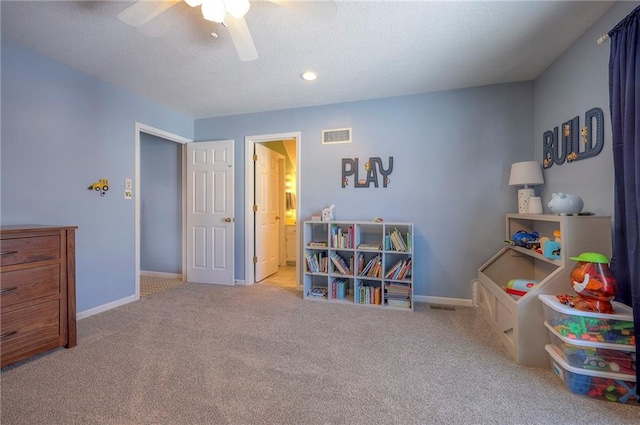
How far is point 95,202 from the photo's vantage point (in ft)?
8.71

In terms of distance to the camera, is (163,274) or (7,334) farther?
(163,274)

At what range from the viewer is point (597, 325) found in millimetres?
1489

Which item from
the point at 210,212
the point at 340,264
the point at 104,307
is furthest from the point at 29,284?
the point at 340,264

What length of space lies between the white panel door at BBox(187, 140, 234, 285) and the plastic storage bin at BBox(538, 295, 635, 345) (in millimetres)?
3331

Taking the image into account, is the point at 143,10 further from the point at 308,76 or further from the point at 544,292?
the point at 544,292

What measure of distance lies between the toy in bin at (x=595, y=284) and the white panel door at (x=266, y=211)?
10.7ft

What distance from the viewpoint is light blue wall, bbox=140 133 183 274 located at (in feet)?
13.1

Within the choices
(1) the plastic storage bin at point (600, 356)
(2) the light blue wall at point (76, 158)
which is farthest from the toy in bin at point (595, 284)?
(2) the light blue wall at point (76, 158)

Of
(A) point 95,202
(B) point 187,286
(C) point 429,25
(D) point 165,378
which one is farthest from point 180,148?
(C) point 429,25

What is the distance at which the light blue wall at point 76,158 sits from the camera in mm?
2092

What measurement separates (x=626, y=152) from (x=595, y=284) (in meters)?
0.74

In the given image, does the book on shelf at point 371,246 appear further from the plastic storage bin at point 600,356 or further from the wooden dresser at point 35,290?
the wooden dresser at point 35,290

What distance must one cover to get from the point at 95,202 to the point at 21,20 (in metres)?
1.47

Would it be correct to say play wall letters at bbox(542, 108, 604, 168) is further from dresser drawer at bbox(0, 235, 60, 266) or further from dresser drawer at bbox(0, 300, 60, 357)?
dresser drawer at bbox(0, 300, 60, 357)
